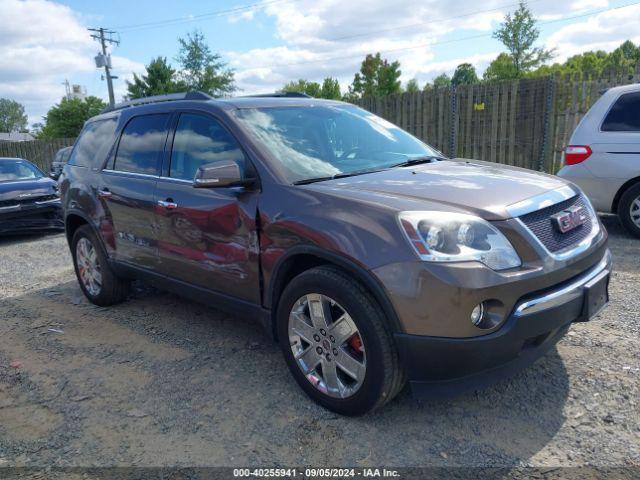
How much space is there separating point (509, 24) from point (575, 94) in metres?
32.9

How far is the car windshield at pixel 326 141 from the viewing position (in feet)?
10.7

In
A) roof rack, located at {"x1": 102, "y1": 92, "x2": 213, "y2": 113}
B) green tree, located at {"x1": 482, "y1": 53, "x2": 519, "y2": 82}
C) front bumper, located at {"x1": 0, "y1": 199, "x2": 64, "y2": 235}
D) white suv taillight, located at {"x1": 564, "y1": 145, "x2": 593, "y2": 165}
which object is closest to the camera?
roof rack, located at {"x1": 102, "y1": 92, "x2": 213, "y2": 113}

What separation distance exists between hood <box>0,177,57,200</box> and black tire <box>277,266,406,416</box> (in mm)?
7749

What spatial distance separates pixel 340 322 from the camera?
271 centimetres

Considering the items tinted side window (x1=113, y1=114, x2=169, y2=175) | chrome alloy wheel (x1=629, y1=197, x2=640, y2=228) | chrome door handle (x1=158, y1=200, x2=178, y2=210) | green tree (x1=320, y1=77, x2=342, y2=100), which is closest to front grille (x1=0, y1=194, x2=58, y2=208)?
tinted side window (x1=113, y1=114, x2=169, y2=175)

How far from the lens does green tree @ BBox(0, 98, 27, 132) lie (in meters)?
114

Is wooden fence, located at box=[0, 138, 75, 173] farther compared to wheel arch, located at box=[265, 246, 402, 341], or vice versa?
wooden fence, located at box=[0, 138, 75, 173]

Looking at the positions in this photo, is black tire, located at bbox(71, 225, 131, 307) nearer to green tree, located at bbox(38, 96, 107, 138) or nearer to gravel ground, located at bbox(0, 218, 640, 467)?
gravel ground, located at bbox(0, 218, 640, 467)

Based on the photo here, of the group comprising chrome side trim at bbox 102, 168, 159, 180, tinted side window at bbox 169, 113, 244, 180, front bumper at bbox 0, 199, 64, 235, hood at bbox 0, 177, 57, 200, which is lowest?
front bumper at bbox 0, 199, 64, 235

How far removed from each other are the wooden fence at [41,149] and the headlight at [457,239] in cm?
2091

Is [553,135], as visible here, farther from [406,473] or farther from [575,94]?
[406,473]

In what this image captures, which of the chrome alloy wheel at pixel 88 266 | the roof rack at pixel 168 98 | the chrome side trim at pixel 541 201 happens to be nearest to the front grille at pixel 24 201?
the chrome alloy wheel at pixel 88 266

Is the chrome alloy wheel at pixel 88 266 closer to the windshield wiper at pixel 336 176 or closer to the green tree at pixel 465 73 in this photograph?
the windshield wiper at pixel 336 176

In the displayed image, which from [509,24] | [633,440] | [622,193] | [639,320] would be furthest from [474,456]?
[509,24]
